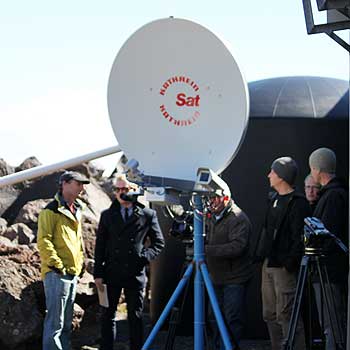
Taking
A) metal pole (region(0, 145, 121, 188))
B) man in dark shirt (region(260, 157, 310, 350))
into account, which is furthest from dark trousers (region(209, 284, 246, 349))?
metal pole (region(0, 145, 121, 188))

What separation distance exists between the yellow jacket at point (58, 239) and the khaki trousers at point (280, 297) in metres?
1.80

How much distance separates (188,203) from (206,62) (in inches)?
43.1

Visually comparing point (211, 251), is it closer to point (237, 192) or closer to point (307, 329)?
point (307, 329)

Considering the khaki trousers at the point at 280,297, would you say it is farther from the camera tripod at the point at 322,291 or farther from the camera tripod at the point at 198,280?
the camera tripod at the point at 198,280

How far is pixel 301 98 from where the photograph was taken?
413 inches

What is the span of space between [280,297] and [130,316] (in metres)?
1.65

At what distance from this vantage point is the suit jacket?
8.45 m

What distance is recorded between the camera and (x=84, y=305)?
32.1ft

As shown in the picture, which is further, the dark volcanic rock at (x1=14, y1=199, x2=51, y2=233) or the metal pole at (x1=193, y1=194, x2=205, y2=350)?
the dark volcanic rock at (x1=14, y1=199, x2=51, y2=233)

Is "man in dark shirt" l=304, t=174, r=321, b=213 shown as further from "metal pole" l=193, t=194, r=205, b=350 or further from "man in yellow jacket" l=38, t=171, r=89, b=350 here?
"man in yellow jacket" l=38, t=171, r=89, b=350

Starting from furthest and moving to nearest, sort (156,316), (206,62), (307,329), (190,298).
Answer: (156,316) < (190,298) < (307,329) < (206,62)

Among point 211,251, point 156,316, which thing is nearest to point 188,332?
point 156,316

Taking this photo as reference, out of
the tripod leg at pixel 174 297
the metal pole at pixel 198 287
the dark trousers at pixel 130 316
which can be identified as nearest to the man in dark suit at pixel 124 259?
the dark trousers at pixel 130 316

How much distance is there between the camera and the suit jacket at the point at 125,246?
8.45 metres
